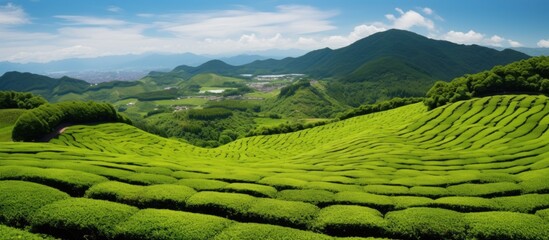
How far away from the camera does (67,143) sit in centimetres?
8131

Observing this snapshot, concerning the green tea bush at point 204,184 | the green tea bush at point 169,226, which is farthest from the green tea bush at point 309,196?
the green tea bush at point 169,226

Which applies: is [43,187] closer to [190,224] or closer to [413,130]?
[190,224]

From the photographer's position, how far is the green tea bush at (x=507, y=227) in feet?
64.1

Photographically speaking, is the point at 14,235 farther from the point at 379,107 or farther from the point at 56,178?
the point at 379,107

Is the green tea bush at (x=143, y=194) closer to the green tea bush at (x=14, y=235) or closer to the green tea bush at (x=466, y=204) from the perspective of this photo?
the green tea bush at (x=14, y=235)

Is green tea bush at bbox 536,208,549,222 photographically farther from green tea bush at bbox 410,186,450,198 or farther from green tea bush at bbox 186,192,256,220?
green tea bush at bbox 186,192,256,220

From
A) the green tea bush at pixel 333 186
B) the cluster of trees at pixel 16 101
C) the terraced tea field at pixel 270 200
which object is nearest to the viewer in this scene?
the terraced tea field at pixel 270 200

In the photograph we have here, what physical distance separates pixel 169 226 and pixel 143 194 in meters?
6.44

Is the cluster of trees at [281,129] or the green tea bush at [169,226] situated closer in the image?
the green tea bush at [169,226]

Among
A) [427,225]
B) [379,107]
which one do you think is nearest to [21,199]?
[427,225]

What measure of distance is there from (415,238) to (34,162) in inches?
1312

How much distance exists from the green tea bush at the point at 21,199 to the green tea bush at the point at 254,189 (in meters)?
12.1

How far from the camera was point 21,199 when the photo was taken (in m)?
21.7

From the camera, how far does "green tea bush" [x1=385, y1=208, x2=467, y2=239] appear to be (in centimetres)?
2031
